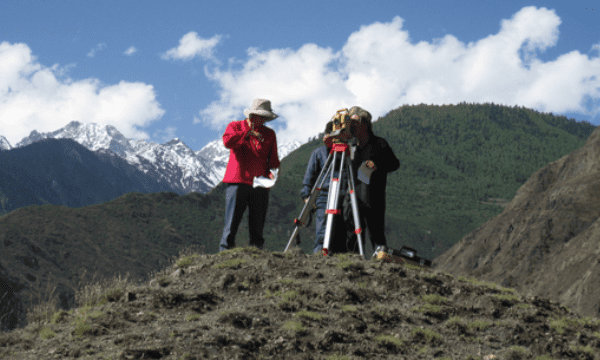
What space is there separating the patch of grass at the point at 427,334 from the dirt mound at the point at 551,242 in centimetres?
1592

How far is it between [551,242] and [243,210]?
2933 centimetres

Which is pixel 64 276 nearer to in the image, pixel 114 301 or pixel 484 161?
pixel 114 301

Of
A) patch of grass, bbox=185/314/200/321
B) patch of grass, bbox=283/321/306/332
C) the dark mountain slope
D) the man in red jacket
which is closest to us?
patch of grass, bbox=283/321/306/332

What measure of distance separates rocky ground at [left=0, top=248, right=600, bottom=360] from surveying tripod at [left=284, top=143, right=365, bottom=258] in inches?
13.6

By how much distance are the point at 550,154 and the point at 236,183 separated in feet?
516

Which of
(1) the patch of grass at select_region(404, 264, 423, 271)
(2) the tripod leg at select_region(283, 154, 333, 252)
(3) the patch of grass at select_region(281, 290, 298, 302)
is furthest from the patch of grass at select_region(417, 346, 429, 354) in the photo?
(2) the tripod leg at select_region(283, 154, 333, 252)

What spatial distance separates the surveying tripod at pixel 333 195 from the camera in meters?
7.06

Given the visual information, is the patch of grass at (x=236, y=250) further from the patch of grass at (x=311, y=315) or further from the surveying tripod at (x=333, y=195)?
the patch of grass at (x=311, y=315)

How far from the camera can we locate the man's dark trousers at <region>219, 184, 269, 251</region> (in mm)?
7414

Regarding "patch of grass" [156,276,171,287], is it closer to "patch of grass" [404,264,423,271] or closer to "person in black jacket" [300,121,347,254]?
"person in black jacket" [300,121,347,254]

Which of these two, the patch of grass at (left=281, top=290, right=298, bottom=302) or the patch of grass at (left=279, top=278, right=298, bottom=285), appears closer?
the patch of grass at (left=281, top=290, right=298, bottom=302)

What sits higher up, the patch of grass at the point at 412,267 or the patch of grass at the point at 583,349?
the patch of grass at the point at 412,267

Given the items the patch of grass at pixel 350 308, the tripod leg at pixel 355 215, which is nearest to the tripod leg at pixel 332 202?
the tripod leg at pixel 355 215

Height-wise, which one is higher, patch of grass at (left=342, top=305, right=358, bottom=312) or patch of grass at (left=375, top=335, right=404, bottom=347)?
patch of grass at (left=342, top=305, right=358, bottom=312)
